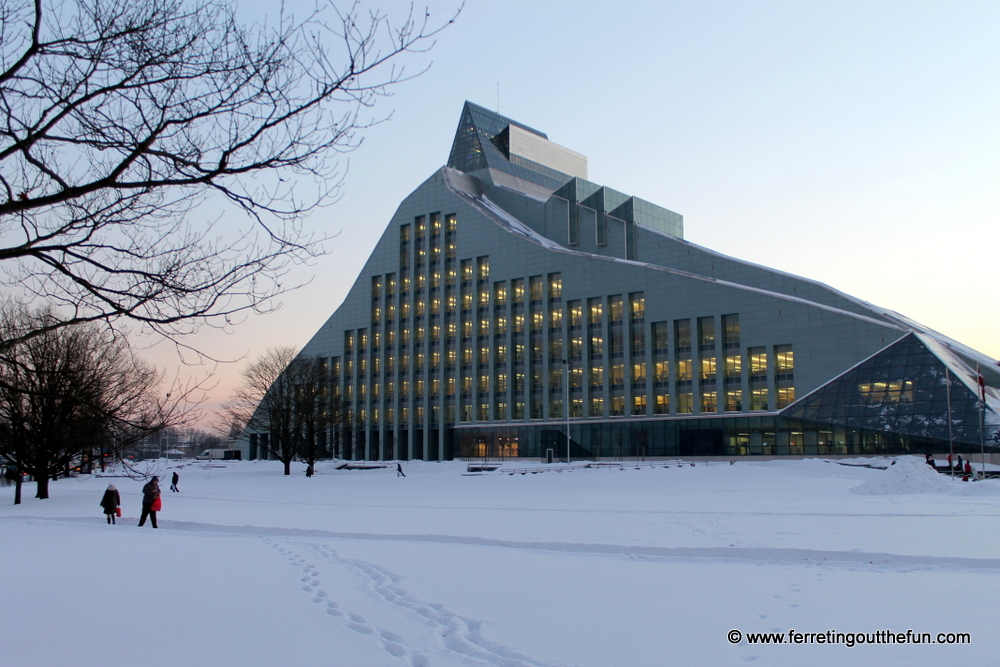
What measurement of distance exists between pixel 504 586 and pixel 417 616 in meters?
2.50

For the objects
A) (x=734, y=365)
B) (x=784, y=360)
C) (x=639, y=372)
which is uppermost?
(x=784, y=360)

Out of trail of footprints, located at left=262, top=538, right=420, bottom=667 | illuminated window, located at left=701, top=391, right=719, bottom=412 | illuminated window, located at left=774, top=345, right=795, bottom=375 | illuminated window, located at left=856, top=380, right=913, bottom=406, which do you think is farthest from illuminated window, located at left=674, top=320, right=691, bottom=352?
trail of footprints, located at left=262, top=538, right=420, bottom=667

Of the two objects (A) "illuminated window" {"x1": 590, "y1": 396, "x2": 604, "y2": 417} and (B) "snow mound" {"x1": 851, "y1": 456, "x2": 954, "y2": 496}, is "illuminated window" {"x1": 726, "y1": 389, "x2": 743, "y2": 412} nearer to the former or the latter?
(A) "illuminated window" {"x1": 590, "y1": 396, "x2": 604, "y2": 417}

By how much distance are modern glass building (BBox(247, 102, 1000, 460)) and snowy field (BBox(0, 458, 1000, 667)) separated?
49.4 meters

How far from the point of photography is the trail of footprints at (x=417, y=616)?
8477 millimetres

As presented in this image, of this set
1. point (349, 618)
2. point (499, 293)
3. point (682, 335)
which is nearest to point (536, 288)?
point (499, 293)

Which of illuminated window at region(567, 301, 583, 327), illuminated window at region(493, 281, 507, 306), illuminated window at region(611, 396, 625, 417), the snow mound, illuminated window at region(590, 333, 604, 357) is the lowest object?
the snow mound

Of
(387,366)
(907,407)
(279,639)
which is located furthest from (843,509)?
(387,366)

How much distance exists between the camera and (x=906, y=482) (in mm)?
31953

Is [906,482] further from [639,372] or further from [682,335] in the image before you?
[639,372]

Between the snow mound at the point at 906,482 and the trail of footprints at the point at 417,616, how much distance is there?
24696mm

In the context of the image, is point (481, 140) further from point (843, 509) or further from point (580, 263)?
point (843, 509)

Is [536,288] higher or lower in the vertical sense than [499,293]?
higher

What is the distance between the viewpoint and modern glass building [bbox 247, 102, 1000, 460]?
72312 millimetres
